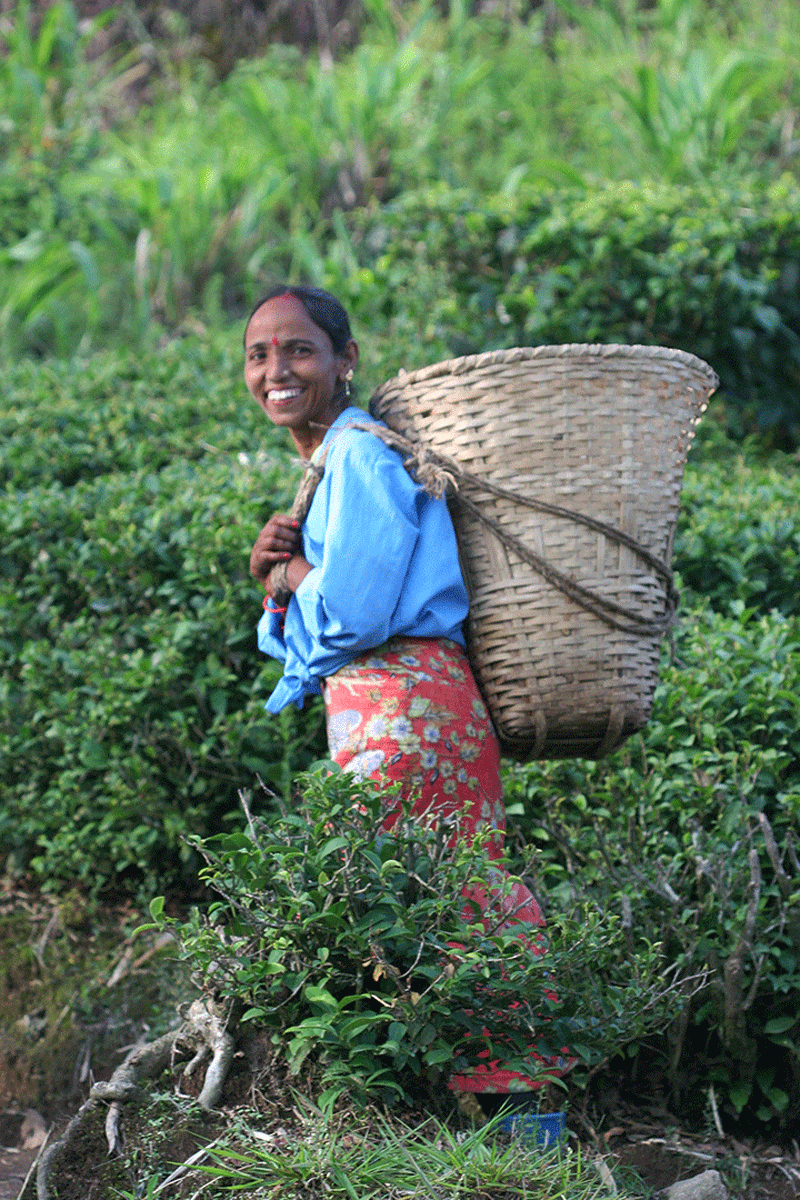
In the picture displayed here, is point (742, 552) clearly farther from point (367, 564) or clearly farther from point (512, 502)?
point (367, 564)

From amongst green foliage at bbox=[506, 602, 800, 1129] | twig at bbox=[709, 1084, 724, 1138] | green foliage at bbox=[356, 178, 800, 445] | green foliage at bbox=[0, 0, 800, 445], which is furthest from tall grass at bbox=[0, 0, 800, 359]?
twig at bbox=[709, 1084, 724, 1138]

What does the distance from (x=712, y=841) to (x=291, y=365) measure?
5.00 ft

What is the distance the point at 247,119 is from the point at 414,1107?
7.05m

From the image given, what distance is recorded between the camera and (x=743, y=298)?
18.2ft

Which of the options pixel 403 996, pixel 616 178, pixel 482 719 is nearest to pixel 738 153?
pixel 616 178

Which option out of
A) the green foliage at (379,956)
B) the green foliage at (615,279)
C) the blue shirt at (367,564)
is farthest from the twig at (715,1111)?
the green foliage at (615,279)

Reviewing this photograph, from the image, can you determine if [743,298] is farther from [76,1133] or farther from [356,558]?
[76,1133]

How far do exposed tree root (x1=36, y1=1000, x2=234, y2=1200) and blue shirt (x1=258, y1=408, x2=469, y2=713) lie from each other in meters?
0.74

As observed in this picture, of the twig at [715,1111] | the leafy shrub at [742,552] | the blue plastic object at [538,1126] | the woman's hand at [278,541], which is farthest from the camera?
the leafy shrub at [742,552]

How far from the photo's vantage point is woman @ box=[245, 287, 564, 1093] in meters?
2.54

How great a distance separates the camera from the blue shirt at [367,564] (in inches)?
99.7

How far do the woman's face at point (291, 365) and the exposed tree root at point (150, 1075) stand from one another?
49.9 inches

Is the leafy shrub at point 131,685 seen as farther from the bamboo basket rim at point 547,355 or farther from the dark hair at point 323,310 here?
the bamboo basket rim at point 547,355

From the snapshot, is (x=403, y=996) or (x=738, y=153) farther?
(x=738, y=153)
